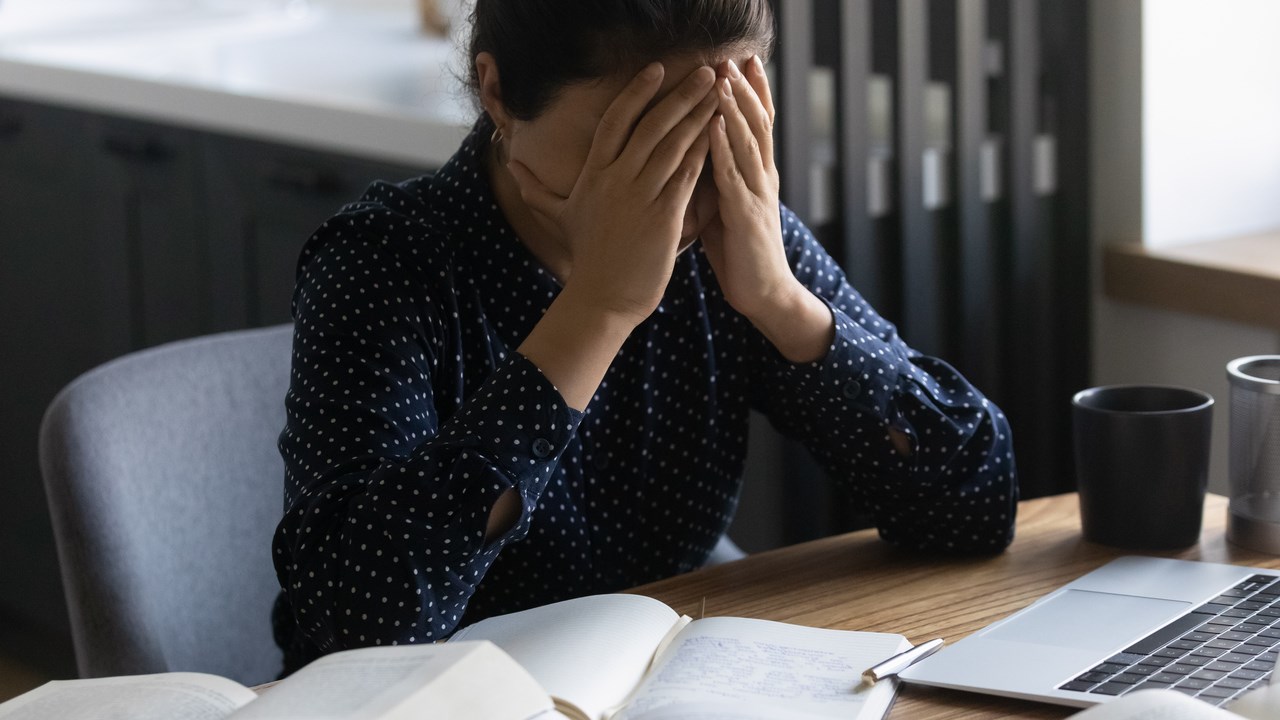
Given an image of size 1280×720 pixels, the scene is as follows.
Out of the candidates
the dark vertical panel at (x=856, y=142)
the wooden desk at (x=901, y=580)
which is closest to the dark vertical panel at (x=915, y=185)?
the dark vertical panel at (x=856, y=142)

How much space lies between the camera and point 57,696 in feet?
2.35

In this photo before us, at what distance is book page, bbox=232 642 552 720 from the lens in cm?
62

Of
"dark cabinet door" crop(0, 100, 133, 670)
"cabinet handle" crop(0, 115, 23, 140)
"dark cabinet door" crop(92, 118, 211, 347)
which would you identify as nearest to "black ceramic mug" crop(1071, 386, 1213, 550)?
"dark cabinet door" crop(92, 118, 211, 347)

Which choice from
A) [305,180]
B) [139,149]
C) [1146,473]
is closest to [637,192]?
[1146,473]

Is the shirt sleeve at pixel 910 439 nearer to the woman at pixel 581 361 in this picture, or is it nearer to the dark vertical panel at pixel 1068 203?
the woman at pixel 581 361

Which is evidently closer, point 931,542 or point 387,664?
point 387,664

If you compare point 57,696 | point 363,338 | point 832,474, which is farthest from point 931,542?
point 57,696

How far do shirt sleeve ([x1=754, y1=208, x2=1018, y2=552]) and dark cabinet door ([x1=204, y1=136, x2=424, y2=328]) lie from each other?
0.95 metres

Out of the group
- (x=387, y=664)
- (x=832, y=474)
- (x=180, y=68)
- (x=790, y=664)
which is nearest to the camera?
(x=387, y=664)

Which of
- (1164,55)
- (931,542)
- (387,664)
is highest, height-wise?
(1164,55)

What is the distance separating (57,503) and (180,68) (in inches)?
55.5

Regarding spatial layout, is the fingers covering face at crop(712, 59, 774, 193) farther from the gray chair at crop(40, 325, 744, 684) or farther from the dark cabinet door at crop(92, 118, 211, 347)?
the dark cabinet door at crop(92, 118, 211, 347)

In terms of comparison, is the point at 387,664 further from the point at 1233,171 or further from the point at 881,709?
the point at 1233,171

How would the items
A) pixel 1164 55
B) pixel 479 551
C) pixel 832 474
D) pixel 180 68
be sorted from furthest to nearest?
pixel 180 68, pixel 1164 55, pixel 832 474, pixel 479 551
